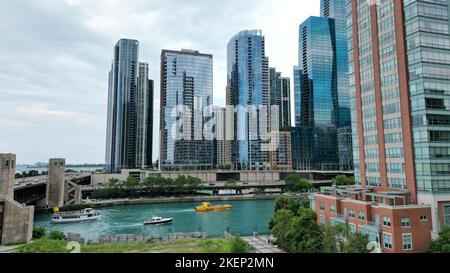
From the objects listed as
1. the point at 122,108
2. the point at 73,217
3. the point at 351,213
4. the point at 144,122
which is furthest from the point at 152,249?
the point at 144,122

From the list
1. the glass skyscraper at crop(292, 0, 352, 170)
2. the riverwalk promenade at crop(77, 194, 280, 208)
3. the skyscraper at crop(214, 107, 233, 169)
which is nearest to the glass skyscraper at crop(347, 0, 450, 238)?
the riverwalk promenade at crop(77, 194, 280, 208)

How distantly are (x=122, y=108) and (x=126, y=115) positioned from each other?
1.38 m

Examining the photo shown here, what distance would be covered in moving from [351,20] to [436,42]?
13.7ft

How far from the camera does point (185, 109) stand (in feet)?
147

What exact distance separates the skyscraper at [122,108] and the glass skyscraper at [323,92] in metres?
28.1

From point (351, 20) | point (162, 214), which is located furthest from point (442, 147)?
point (162, 214)

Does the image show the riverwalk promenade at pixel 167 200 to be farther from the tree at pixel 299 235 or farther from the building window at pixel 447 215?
the building window at pixel 447 215

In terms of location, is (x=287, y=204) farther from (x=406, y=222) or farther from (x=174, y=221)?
(x=174, y=221)

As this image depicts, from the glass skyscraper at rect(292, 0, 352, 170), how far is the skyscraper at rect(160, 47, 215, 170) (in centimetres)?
1533

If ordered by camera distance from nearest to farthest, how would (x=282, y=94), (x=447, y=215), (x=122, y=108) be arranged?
1. (x=447, y=215)
2. (x=122, y=108)
3. (x=282, y=94)

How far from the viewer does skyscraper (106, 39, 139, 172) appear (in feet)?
166

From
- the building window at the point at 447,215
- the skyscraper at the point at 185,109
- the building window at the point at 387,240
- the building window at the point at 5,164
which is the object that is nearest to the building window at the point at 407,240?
the building window at the point at 387,240
